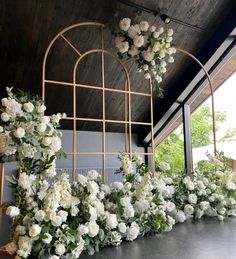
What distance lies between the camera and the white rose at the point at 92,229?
1.66m

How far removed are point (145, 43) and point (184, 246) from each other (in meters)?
1.87

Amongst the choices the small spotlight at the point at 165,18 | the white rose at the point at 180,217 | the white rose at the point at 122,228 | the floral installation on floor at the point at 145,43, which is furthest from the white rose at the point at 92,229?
the small spotlight at the point at 165,18

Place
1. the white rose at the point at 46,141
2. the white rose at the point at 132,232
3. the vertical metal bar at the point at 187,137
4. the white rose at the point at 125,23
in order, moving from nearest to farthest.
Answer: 1. the white rose at the point at 46,141
2. the white rose at the point at 132,232
3. the white rose at the point at 125,23
4. the vertical metal bar at the point at 187,137

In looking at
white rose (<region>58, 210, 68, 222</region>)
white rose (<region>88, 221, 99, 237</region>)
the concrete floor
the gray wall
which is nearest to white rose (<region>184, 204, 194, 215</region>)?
the concrete floor

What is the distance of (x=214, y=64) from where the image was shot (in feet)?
12.3

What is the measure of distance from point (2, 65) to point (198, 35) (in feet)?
7.53

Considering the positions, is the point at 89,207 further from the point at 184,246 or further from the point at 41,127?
the point at 184,246

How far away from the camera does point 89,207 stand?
1.72 metres

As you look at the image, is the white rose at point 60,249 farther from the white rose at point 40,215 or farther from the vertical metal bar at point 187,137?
the vertical metal bar at point 187,137

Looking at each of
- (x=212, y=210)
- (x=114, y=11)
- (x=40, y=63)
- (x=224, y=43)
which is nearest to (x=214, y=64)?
(x=224, y=43)

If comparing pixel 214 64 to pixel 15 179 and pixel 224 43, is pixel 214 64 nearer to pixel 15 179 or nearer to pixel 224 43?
pixel 224 43

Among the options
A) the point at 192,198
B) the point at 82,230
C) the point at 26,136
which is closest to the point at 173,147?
the point at 192,198

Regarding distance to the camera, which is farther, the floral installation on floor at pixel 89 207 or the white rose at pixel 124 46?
the white rose at pixel 124 46

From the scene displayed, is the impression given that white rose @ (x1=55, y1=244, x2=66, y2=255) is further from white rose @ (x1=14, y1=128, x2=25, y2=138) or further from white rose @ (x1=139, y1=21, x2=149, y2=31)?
white rose @ (x1=139, y1=21, x2=149, y2=31)
